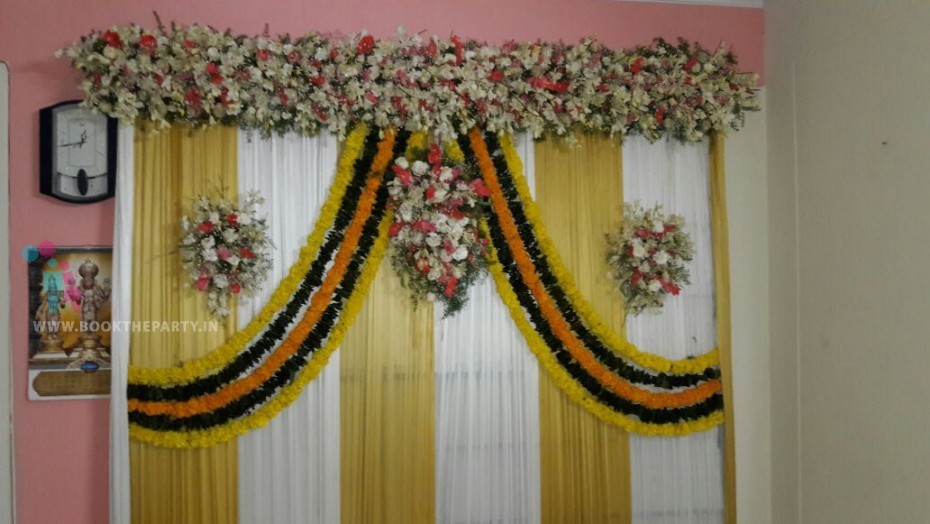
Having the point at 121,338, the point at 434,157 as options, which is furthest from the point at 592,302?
the point at 121,338

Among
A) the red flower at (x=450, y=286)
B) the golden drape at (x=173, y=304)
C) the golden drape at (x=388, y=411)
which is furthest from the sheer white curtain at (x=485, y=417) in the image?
the golden drape at (x=173, y=304)

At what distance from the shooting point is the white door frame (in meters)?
2.84

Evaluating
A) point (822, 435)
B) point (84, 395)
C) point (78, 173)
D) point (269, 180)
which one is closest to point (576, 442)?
point (822, 435)

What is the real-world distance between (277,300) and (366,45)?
Result: 115cm

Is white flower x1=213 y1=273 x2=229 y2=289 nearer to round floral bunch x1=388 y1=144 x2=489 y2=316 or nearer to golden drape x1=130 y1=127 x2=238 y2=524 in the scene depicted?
golden drape x1=130 y1=127 x2=238 y2=524

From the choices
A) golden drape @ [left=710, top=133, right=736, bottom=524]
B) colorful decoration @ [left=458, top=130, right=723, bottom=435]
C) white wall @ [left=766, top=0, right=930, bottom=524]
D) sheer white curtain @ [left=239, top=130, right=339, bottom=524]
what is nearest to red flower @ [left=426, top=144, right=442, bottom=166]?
colorful decoration @ [left=458, top=130, right=723, bottom=435]

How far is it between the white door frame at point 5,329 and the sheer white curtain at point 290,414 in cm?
93

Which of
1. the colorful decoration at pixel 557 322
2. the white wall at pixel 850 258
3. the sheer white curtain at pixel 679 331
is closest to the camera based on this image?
the white wall at pixel 850 258

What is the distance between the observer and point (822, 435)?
9.68ft

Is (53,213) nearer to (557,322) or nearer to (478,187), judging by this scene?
(478,187)

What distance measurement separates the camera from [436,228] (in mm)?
2924

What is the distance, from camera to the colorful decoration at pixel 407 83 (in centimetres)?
277

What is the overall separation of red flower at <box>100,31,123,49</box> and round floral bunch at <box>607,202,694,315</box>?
7.36 ft

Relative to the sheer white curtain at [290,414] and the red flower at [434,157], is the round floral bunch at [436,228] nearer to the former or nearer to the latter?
the red flower at [434,157]
